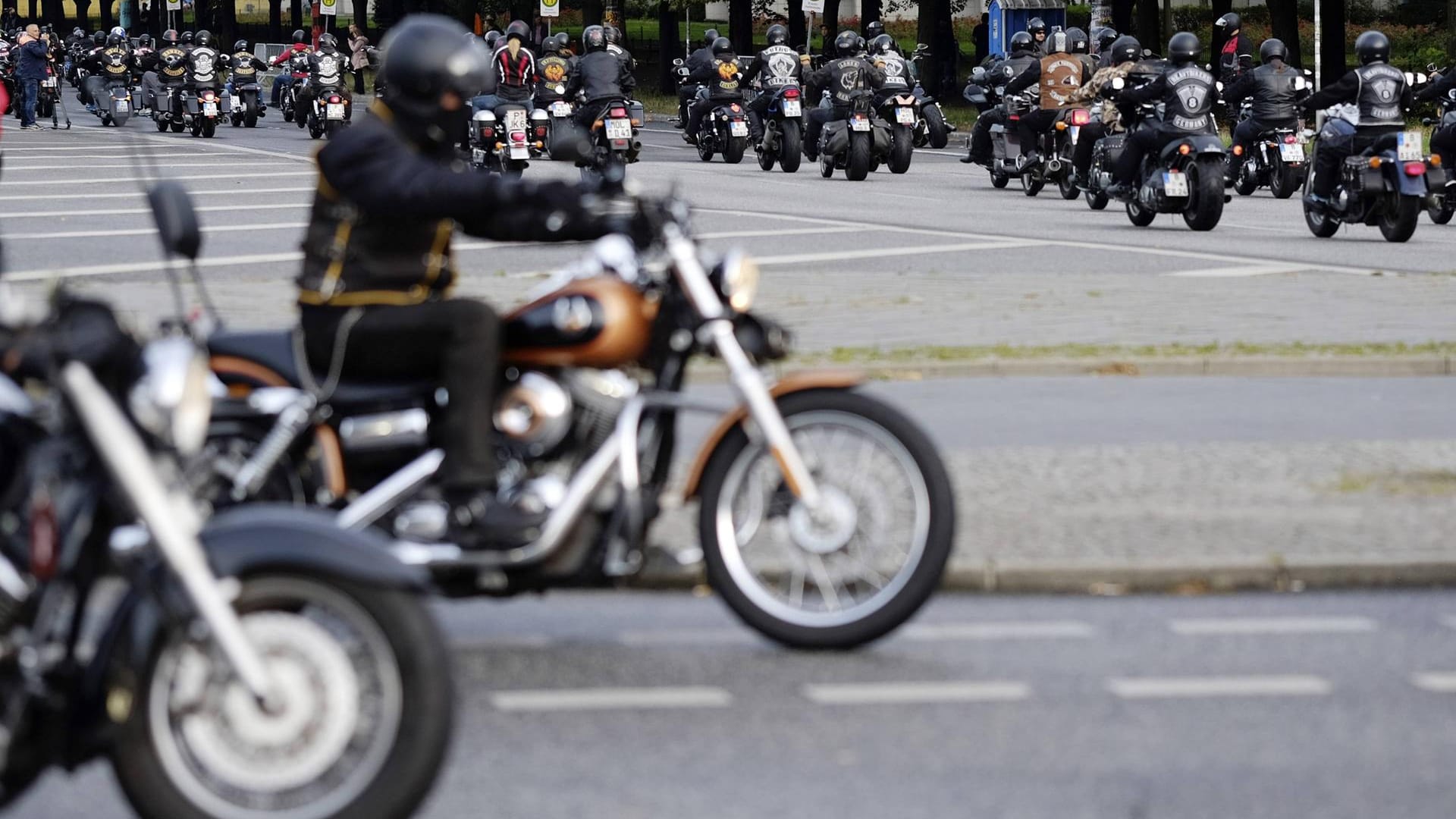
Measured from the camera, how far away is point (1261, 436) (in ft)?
32.0

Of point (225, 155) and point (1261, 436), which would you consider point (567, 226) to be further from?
point (225, 155)

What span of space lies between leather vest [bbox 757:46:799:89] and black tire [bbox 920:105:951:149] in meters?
4.34

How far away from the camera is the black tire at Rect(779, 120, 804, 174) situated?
3053 cm

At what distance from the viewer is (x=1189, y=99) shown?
2081cm

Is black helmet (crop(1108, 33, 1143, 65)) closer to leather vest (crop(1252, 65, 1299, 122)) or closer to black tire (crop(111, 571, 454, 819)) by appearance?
leather vest (crop(1252, 65, 1299, 122))

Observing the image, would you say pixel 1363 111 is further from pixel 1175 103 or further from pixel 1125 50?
pixel 1125 50

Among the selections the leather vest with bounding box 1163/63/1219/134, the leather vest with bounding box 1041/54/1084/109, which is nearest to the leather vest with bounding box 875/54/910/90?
the leather vest with bounding box 1041/54/1084/109

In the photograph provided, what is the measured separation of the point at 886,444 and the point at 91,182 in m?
22.8

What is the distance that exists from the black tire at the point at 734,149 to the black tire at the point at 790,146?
1.37 meters

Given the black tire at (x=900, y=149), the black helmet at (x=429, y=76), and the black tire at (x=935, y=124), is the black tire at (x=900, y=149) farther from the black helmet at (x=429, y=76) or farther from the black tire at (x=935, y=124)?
the black helmet at (x=429, y=76)

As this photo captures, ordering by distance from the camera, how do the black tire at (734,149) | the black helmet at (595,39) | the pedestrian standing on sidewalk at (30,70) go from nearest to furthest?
the black helmet at (595,39) → the black tire at (734,149) → the pedestrian standing on sidewalk at (30,70)

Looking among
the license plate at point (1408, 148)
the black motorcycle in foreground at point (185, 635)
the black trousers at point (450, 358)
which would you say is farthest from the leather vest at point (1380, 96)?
the black motorcycle in foreground at point (185, 635)

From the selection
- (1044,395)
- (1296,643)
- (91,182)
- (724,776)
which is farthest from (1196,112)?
(724,776)

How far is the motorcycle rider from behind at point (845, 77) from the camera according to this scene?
28312mm
